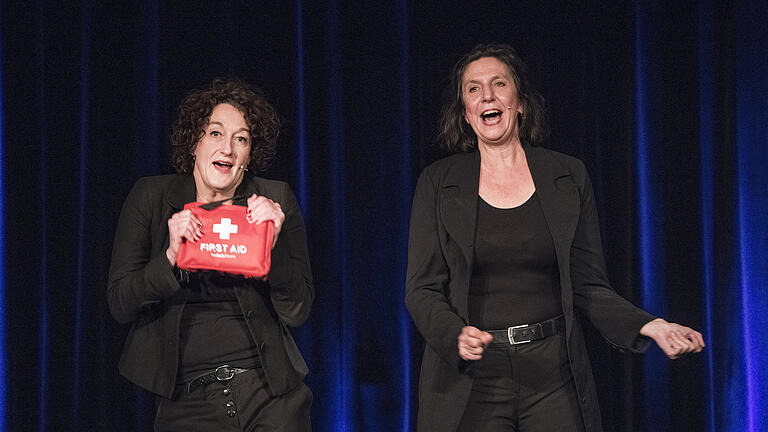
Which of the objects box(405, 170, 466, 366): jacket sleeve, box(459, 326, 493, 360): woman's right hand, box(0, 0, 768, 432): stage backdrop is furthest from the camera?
box(0, 0, 768, 432): stage backdrop

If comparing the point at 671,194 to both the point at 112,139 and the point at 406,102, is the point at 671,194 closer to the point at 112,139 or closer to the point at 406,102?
the point at 406,102

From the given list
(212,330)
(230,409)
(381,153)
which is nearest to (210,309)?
(212,330)

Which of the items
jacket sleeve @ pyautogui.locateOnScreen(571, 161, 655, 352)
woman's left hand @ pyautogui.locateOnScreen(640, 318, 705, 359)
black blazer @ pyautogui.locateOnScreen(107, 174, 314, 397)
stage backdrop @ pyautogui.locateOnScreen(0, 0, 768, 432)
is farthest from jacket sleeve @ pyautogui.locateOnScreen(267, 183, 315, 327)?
woman's left hand @ pyautogui.locateOnScreen(640, 318, 705, 359)

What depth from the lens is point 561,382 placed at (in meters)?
2.23

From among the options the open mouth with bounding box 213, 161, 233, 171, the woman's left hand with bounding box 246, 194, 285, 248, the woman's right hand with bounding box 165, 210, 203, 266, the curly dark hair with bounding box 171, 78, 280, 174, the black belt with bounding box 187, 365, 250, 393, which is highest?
the curly dark hair with bounding box 171, 78, 280, 174

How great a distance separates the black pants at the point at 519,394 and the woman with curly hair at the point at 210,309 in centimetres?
55

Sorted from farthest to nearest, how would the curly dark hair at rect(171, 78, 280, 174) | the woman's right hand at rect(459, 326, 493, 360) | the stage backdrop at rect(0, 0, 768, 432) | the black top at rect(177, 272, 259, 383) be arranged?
the stage backdrop at rect(0, 0, 768, 432), the curly dark hair at rect(171, 78, 280, 174), the black top at rect(177, 272, 259, 383), the woman's right hand at rect(459, 326, 493, 360)

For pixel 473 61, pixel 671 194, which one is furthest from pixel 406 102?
pixel 671 194

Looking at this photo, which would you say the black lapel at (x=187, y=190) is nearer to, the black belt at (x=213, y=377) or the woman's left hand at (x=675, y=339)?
the black belt at (x=213, y=377)

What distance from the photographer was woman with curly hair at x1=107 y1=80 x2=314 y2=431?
2.25 m

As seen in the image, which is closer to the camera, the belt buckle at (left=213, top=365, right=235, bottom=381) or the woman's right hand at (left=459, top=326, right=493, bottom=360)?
the woman's right hand at (left=459, top=326, right=493, bottom=360)

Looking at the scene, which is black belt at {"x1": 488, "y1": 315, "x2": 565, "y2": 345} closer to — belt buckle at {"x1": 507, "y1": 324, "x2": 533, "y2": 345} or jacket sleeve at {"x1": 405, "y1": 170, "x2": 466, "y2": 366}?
belt buckle at {"x1": 507, "y1": 324, "x2": 533, "y2": 345}

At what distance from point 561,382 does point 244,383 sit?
910 millimetres

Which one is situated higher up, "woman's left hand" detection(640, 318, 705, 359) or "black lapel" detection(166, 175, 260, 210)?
"black lapel" detection(166, 175, 260, 210)
